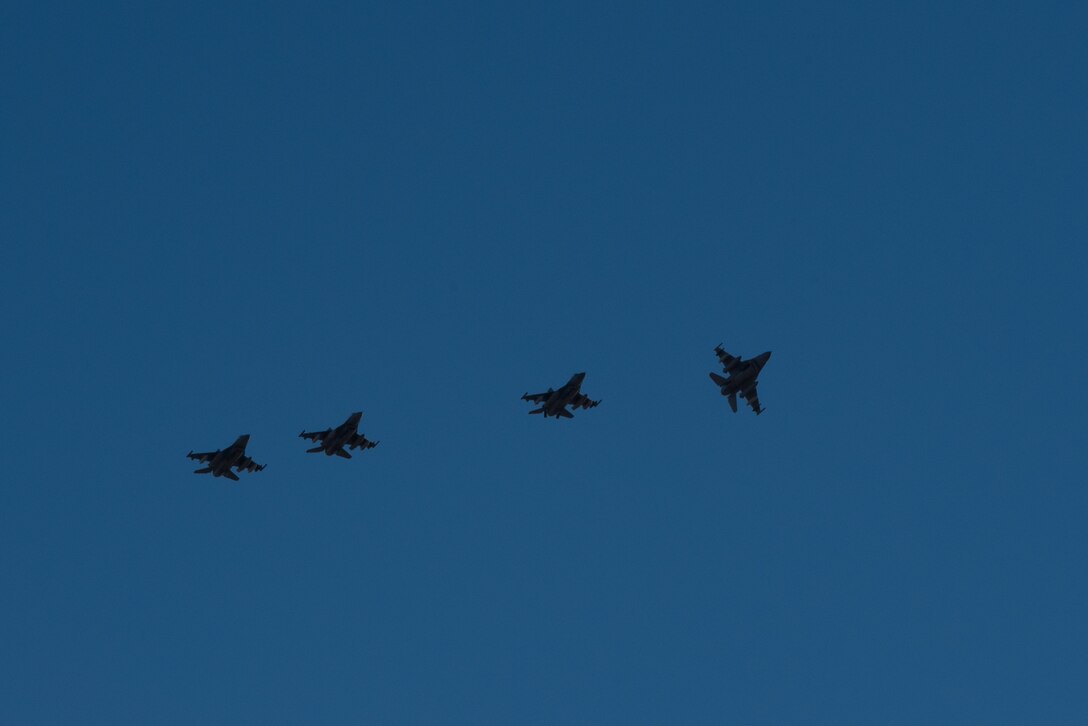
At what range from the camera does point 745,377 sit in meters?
139

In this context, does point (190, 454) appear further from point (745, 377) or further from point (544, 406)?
point (745, 377)

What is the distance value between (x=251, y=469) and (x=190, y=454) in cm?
658

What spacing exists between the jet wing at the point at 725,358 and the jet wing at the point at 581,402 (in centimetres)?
1273

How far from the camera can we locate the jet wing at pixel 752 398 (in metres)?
140

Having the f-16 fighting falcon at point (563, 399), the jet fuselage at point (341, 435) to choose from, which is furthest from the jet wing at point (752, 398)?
the jet fuselage at point (341, 435)

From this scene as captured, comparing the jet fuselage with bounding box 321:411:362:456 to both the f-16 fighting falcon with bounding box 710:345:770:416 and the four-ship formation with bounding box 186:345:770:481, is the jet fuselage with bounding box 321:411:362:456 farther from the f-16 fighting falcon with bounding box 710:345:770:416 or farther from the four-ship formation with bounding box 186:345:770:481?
the f-16 fighting falcon with bounding box 710:345:770:416

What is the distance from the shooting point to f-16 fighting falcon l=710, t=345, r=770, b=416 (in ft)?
454

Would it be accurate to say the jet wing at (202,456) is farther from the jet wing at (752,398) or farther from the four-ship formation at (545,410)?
the jet wing at (752,398)

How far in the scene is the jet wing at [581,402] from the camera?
468 feet

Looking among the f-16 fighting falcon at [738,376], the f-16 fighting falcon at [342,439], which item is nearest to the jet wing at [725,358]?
the f-16 fighting falcon at [738,376]

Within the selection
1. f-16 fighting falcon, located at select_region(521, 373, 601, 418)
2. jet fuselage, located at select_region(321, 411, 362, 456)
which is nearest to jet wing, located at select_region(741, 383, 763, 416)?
f-16 fighting falcon, located at select_region(521, 373, 601, 418)

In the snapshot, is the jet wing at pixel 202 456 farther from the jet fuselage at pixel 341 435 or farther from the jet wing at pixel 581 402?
the jet wing at pixel 581 402

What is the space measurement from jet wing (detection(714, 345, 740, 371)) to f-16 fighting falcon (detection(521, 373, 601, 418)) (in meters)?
12.7

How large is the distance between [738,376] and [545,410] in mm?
18811
